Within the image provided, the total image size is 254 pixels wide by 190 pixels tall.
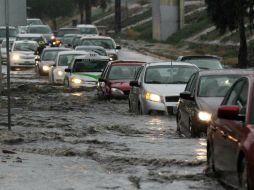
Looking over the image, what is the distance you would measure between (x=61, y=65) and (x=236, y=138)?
29776 millimetres

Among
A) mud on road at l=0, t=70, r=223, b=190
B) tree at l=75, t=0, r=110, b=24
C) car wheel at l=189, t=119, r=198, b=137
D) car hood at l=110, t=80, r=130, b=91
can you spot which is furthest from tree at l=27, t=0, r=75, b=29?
car wheel at l=189, t=119, r=198, b=137

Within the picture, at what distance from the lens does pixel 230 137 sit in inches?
408

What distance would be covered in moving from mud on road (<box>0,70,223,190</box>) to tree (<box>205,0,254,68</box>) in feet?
74.6

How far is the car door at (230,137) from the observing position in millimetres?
10133

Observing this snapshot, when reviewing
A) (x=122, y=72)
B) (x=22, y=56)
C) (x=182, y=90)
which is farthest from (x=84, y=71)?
(x=22, y=56)

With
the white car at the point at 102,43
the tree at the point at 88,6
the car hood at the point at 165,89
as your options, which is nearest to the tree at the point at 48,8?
the tree at the point at 88,6

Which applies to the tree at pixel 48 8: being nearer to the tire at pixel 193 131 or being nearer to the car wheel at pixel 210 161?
the tire at pixel 193 131

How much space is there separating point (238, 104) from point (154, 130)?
8780mm

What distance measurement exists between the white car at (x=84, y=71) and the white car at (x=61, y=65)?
4.29 meters

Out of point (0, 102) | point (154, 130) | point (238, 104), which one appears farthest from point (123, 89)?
point (238, 104)

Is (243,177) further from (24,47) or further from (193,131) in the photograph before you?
(24,47)

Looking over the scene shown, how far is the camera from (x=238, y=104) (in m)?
10.9

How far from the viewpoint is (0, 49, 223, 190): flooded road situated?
11.5m

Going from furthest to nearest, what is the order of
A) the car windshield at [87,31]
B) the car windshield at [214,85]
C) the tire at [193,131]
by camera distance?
the car windshield at [87,31], the car windshield at [214,85], the tire at [193,131]
